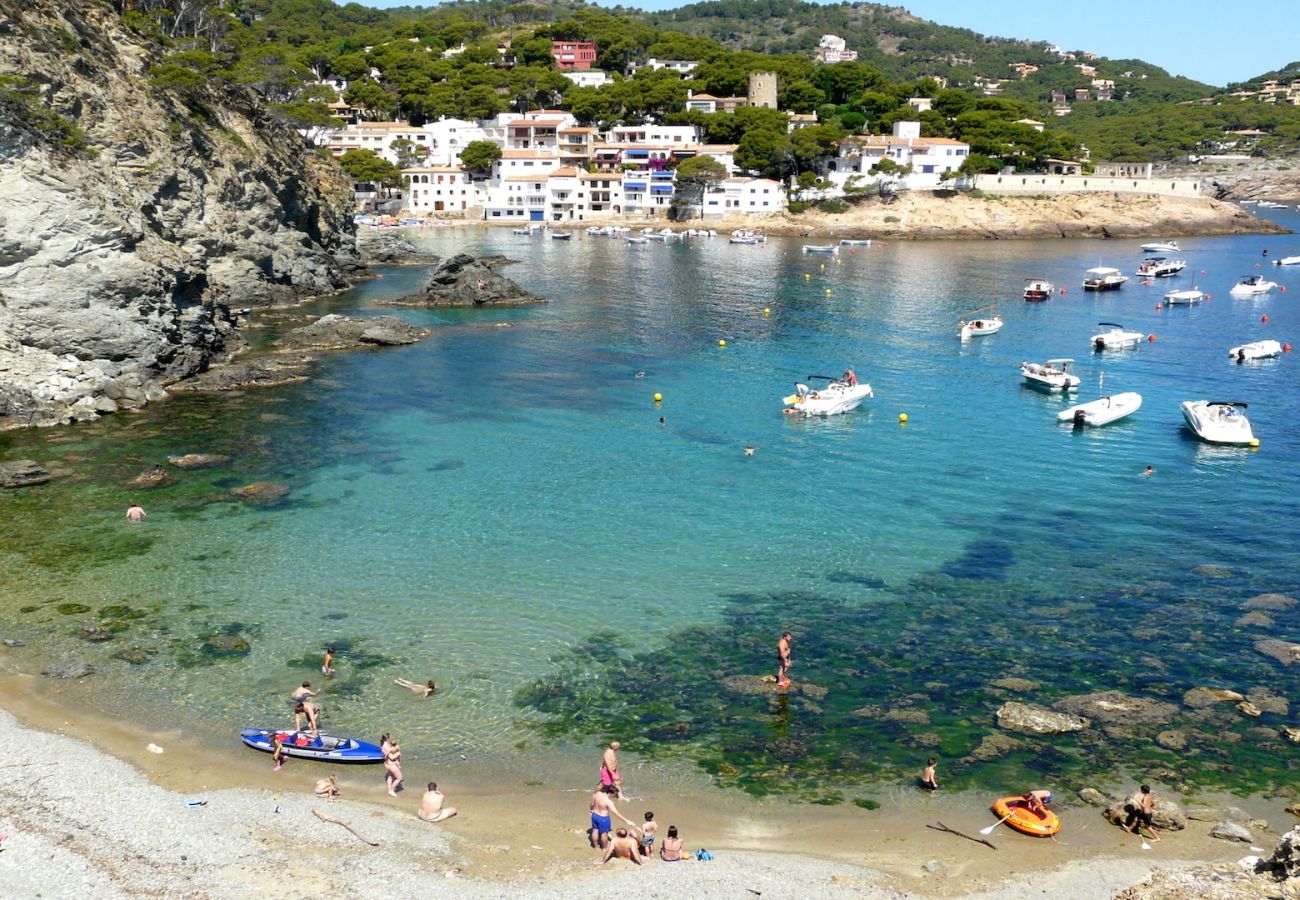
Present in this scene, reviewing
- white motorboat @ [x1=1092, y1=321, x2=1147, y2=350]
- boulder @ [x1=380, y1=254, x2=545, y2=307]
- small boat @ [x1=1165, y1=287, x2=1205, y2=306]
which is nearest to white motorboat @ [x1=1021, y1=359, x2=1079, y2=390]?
white motorboat @ [x1=1092, y1=321, x2=1147, y2=350]

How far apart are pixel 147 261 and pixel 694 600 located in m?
36.7

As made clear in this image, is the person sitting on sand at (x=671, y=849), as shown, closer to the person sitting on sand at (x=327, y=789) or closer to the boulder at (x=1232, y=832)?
the person sitting on sand at (x=327, y=789)

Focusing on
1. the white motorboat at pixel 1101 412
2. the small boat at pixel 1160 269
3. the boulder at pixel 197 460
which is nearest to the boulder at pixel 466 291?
the boulder at pixel 197 460

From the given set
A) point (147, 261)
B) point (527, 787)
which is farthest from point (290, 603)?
point (147, 261)

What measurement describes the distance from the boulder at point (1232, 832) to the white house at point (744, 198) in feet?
468

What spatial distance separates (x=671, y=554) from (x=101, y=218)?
34382 millimetres

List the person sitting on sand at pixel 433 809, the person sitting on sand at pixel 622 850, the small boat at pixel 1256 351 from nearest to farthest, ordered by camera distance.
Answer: the person sitting on sand at pixel 622 850
the person sitting on sand at pixel 433 809
the small boat at pixel 1256 351

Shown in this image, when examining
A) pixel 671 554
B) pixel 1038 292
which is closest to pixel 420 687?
pixel 671 554

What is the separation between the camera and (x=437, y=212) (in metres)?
167

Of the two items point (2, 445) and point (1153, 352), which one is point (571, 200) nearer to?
point (1153, 352)

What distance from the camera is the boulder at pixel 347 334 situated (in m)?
65.6

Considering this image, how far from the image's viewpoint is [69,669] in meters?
25.5

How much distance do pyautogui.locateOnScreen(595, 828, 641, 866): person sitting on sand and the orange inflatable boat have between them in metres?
7.59

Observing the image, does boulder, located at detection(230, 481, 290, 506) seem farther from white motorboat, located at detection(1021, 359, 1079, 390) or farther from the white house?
the white house
